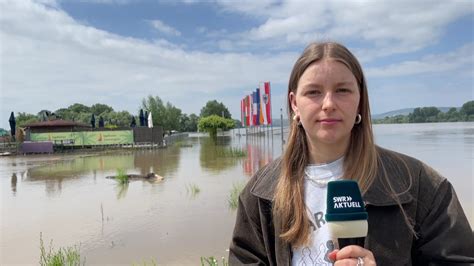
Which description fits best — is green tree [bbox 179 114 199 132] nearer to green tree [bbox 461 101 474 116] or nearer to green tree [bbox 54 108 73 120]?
green tree [bbox 54 108 73 120]

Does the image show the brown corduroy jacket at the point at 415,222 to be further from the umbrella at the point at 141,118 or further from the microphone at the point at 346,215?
the umbrella at the point at 141,118

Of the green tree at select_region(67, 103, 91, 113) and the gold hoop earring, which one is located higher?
the green tree at select_region(67, 103, 91, 113)

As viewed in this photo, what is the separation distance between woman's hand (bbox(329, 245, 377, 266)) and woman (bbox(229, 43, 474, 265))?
221 millimetres

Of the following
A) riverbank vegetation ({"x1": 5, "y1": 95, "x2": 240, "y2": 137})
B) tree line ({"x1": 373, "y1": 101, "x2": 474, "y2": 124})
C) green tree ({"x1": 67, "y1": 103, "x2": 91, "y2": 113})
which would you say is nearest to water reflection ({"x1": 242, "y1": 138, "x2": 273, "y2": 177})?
riverbank vegetation ({"x1": 5, "y1": 95, "x2": 240, "y2": 137})

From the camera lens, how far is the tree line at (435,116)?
4262 inches

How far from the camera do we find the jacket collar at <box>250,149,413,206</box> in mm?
1317

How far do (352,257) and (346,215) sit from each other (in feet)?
0.36

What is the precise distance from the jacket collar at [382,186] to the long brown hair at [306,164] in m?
0.03

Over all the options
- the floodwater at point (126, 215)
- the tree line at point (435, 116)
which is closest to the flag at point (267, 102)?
the floodwater at point (126, 215)

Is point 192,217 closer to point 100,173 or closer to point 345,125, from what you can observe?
point 345,125

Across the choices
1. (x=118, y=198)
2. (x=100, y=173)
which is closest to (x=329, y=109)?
(x=118, y=198)

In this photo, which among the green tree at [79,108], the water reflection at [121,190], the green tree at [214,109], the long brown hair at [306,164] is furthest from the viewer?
the green tree at [214,109]

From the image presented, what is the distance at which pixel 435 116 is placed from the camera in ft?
399

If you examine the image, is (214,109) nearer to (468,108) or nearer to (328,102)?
(468,108)
